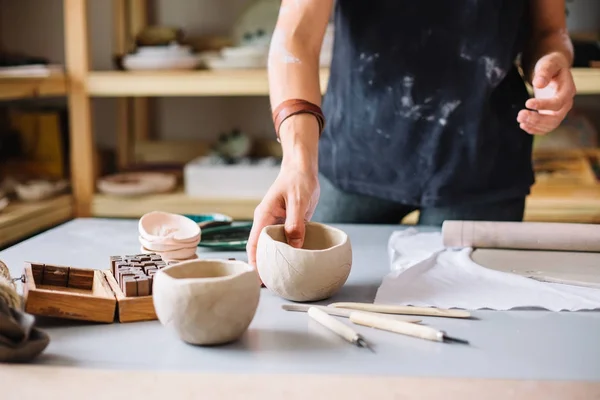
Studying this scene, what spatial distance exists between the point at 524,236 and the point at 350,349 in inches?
16.4

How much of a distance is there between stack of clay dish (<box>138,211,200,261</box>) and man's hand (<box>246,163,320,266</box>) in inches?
4.1

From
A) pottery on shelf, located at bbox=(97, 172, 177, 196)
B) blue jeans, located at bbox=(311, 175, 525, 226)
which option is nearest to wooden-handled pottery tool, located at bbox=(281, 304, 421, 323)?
blue jeans, located at bbox=(311, 175, 525, 226)

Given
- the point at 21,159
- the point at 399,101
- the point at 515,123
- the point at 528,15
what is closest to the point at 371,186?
the point at 399,101

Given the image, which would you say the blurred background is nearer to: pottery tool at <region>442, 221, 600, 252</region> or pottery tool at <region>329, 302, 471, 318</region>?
pottery tool at <region>442, 221, 600, 252</region>

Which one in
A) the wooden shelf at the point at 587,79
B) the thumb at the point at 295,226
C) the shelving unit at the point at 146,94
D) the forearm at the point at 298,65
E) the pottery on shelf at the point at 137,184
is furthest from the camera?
the pottery on shelf at the point at 137,184

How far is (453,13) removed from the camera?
3.70 feet

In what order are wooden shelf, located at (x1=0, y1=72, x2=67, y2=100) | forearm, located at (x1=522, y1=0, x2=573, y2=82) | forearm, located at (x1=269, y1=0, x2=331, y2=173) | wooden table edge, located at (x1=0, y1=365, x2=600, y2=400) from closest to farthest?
wooden table edge, located at (x1=0, y1=365, x2=600, y2=400) → forearm, located at (x1=269, y1=0, x2=331, y2=173) → forearm, located at (x1=522, y1=0, x2=573, y2=82) → wooden shelf, located at (x1=0, y1=72, x2=67, y2=100)

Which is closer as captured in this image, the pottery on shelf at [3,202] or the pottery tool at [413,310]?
the pottery tool at [413,310]

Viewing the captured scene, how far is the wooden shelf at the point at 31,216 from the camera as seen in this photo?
1.77 m

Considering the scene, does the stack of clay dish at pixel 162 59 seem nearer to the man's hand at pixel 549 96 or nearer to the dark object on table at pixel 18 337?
the man's hand at pixel 549 96

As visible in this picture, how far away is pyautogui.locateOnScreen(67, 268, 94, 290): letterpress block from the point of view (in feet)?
2.54

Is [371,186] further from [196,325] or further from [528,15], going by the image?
[196,325]

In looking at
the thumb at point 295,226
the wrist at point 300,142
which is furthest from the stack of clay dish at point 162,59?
the thumb at point 295,226

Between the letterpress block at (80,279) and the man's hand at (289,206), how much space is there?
179 millimetres
